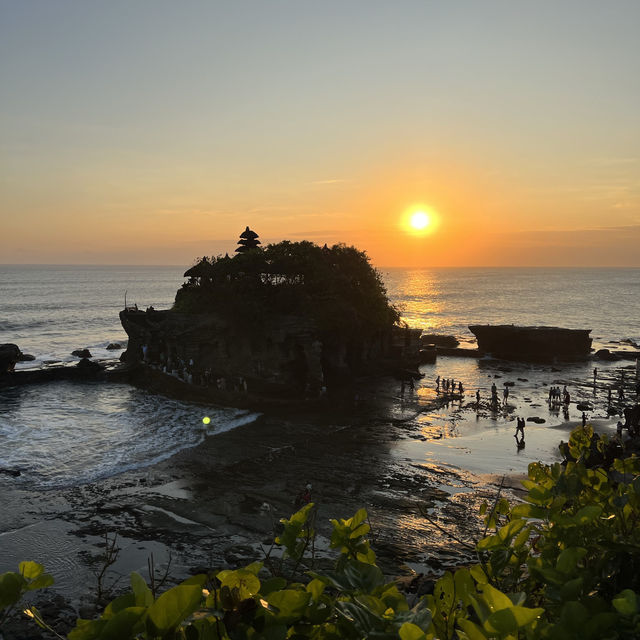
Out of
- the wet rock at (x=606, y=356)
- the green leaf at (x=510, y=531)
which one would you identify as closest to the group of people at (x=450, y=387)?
the wet rock at (x=606, y=356)

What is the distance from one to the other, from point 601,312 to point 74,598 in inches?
5210

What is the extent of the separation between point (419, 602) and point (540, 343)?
213ft

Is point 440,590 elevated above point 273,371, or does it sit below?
above

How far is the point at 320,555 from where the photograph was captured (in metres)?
17.5

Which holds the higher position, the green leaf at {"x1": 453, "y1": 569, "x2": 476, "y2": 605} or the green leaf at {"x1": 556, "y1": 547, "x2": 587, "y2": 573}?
the green leaf at {"x1": 556, "y1": 547, "x2": 587, "y2": 573}

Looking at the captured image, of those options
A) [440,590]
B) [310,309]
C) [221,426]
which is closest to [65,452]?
[221,426]

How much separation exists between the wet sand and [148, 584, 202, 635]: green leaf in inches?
429

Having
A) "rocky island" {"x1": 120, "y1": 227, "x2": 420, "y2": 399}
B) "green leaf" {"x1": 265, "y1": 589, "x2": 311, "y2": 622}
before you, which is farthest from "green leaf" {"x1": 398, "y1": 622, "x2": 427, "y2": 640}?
"rocky island" {"x1": 120, "y1": 227, "x2": 420, "y2": 399}

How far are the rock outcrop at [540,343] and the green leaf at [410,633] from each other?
65.4m

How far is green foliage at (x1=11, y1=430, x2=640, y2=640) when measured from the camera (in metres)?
2.24

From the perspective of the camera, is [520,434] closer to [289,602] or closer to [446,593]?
[446,593]

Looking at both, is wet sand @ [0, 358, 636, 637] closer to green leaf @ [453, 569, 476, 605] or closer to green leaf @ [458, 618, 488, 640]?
green leaf @ [453, 569, 476, 605]

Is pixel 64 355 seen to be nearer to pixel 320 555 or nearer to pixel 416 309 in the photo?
pixel 320 555

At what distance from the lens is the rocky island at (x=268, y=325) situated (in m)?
40.9
